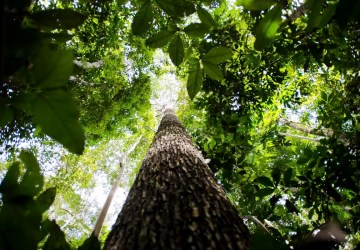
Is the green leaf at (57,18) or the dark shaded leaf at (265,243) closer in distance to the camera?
the dark shaded leaf at (265,243)

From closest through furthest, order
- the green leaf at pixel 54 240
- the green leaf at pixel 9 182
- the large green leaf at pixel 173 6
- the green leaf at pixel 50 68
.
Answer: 1. the green leaf at pixel 50 68
2. the green leaf at pixel 9 182
3. the green leaf at pixel 54 240
4. the large green leaf at pixel 173 6

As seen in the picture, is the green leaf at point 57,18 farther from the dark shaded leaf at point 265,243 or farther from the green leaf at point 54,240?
the dark shaded leaf at point 265,243

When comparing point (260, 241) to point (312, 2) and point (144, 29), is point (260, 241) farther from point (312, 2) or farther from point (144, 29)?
point (144, 29)

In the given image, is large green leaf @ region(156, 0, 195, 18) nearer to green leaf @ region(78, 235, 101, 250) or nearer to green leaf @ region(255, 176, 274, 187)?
green leaf @ region(78, 235, 101, 250)

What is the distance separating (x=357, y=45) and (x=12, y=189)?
3.56 m

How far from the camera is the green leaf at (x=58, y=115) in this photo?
49 centimetres

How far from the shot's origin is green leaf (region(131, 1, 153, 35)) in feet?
3.65

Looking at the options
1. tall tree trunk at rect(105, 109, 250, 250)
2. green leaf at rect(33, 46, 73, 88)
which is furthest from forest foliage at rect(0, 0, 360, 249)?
tall tree trunk at rect(105, 109, 250, 250)

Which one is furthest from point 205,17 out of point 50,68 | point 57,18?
point 50,68

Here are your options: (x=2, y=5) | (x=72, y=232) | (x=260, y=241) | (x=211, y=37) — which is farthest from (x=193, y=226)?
(x=72, y=232)

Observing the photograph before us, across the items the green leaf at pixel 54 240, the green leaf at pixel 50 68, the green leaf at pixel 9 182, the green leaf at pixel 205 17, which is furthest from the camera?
the green leaf at pixel 205 17

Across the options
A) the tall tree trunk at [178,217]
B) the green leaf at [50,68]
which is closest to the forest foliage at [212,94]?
the green leaf at [50,68]

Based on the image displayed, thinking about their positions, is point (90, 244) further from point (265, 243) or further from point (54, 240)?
point (265, 243)

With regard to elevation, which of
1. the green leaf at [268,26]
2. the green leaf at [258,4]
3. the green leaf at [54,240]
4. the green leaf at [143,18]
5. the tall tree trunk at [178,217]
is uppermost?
the green leaf at [143,18]
